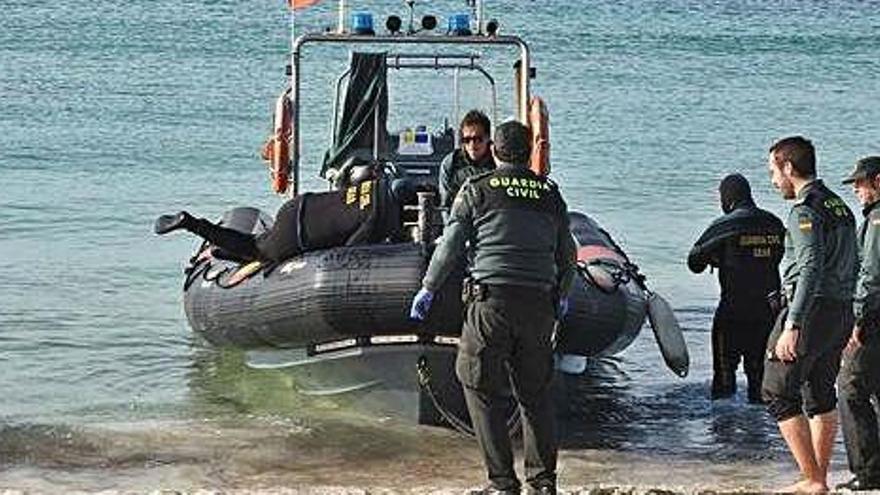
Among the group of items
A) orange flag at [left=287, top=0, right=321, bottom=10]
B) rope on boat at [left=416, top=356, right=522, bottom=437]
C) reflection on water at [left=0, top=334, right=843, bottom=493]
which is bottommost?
reflection on water at [left=0, top=334, right=843, bottom=493]

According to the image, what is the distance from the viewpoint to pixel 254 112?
2491 cm

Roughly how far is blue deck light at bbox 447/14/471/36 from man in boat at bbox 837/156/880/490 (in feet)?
11.0

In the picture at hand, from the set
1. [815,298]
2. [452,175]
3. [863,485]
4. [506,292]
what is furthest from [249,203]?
[815,298]

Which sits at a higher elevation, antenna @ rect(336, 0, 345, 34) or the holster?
antenna @ rect(336, 0, 345, 34)

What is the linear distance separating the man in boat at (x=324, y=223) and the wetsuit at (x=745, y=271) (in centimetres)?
165

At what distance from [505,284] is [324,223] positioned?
2307mm

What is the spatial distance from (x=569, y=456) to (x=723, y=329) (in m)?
1.21

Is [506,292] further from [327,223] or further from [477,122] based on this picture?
[327,223]

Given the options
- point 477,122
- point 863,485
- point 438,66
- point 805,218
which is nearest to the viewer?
point 805,218

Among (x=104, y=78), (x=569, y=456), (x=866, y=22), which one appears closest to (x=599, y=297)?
(x=569, y=456)

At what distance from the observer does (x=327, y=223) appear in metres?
8.23

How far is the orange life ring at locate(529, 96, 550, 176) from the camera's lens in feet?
30.7

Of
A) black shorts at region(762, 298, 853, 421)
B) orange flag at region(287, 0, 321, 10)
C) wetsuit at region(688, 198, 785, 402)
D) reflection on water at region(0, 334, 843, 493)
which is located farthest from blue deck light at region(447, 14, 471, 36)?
black shorts at region(762, 298, 853, 421)

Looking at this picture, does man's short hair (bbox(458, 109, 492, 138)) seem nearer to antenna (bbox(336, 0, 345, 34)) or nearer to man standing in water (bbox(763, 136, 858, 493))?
man standing in water (bbox(763, 136, 858, 493))
